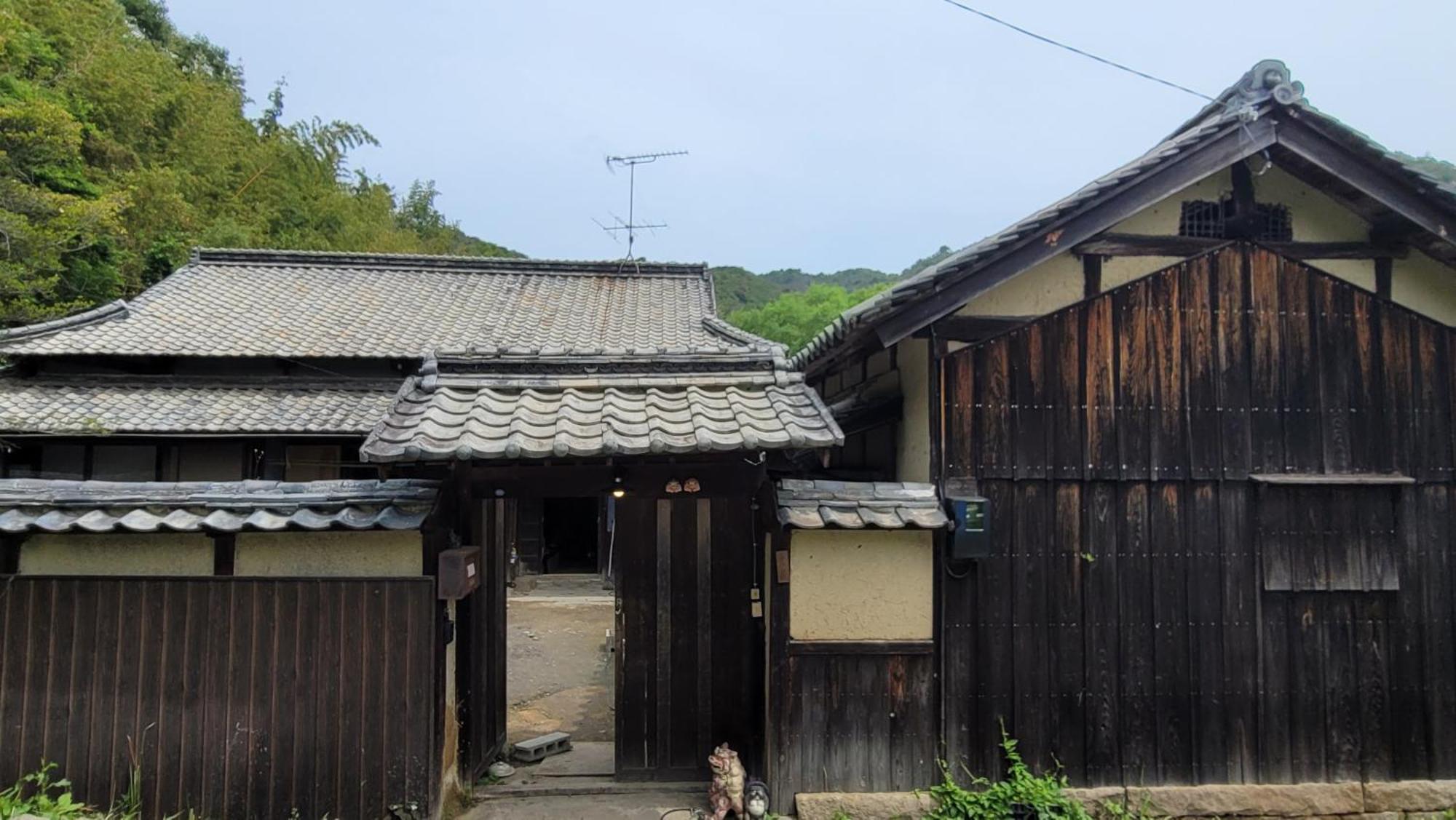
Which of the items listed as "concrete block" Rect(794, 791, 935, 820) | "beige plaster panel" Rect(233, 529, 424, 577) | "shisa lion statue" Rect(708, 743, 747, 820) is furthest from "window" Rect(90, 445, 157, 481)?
"concrete block" Rect(794, 791, 935, 820)

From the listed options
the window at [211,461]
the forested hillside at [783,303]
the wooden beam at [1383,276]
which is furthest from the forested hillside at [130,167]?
the wooden beam at [1383,276]

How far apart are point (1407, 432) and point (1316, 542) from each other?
1.34m

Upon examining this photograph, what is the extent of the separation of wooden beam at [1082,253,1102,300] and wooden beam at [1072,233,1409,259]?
3 centimetres

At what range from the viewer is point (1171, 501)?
6.48m

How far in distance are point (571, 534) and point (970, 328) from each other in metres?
20.8

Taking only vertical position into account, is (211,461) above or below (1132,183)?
below

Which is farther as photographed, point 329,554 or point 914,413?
point 914,413

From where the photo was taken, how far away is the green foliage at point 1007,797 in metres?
5.91

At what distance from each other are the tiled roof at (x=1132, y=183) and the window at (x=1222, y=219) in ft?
2.24

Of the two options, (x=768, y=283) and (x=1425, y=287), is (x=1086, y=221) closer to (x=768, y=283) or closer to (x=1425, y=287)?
(x=1425, y=287)

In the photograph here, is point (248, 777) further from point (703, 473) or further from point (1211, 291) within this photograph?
point (1211, 291)

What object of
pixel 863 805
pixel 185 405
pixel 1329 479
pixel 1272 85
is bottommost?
pixel 863 805

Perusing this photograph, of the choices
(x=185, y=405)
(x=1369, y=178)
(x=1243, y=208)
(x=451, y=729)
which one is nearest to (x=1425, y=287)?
(x=1369, y=178)

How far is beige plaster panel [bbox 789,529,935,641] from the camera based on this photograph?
605 cm
